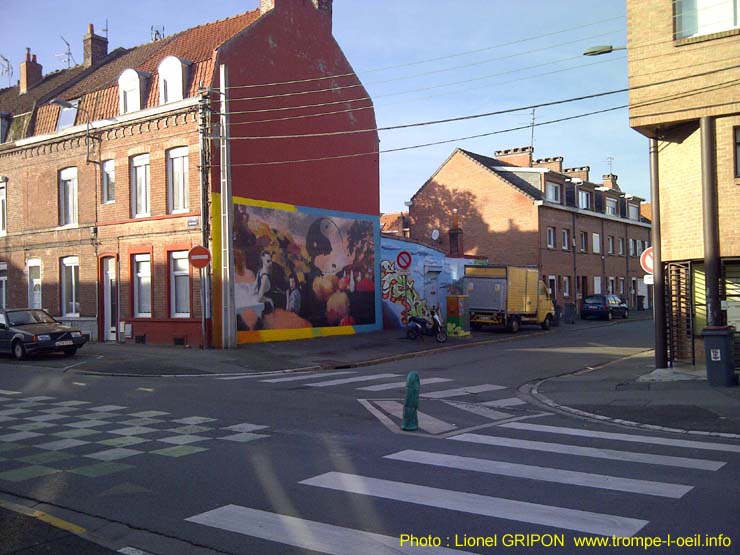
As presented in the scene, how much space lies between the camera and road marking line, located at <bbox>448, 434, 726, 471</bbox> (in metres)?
7.63

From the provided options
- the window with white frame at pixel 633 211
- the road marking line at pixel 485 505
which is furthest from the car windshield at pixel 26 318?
the window with white frame at pixel 633 211

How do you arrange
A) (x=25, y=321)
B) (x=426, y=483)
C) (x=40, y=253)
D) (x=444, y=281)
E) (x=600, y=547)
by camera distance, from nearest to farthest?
(x=600, y=547), (x=426, y=483), (x=25, y=321), (x=40, y=253), (x=444, y=281)

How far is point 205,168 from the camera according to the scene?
871 inches

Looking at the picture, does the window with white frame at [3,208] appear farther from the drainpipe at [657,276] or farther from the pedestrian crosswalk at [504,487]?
the pedestrian crosswalk at [504,487]

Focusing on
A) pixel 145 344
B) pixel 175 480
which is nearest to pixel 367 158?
pixel 145 344

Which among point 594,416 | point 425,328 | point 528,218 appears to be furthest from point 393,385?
point 528,218

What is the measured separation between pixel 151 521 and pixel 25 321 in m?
17.4

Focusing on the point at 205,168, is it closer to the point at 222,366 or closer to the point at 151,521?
the point at 222,366

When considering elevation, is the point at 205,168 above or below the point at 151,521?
Answer: above

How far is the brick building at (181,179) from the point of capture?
2277cm

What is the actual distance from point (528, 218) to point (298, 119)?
67.5 ft

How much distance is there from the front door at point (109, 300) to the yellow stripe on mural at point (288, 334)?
588cm

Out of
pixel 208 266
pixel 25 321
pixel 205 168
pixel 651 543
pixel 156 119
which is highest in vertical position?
pixel 156 119

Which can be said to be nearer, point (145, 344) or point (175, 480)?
point (175, 480)
